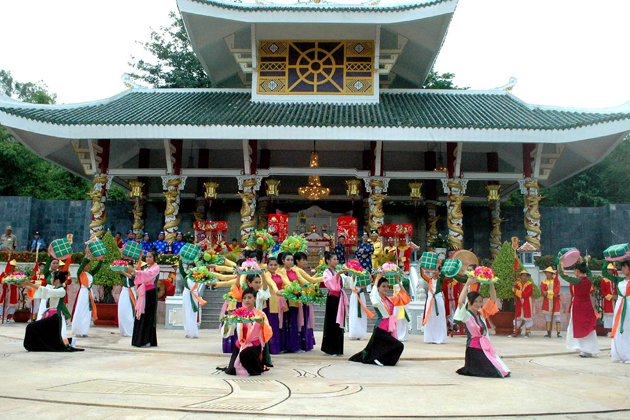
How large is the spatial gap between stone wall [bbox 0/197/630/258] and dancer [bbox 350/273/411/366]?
507 inches

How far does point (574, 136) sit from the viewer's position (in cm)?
1584

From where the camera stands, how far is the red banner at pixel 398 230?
599 inches

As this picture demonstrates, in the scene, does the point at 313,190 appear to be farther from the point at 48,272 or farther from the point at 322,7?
the point at 48,272

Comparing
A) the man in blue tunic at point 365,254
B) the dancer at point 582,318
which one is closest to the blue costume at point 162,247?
the man in blue tunic at point 365,254

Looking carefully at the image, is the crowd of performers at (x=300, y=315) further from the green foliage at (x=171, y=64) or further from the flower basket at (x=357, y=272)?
the green foliage at (x=171, y=64)

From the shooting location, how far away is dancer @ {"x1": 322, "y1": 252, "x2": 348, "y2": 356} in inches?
333

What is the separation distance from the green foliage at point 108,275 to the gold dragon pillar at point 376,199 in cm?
698

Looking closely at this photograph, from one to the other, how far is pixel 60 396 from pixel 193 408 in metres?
1.32

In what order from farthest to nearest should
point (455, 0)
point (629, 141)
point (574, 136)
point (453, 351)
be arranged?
1. point (629, 141)
2. point (455, 0)
3. point (574, 136)
4. point (453, 351)

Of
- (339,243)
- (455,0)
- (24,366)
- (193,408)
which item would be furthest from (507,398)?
(455,0)

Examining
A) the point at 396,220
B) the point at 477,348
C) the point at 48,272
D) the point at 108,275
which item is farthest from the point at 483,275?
the point at 396,220

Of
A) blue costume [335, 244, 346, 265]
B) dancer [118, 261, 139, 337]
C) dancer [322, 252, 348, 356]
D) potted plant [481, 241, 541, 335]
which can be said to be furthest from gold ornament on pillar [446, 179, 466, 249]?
dancer [118, 261, 139, 337]

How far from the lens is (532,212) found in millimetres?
16562

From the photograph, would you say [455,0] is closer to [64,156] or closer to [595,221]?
[595,221]
